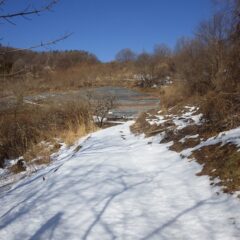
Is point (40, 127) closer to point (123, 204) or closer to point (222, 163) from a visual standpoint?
point (222, 163)

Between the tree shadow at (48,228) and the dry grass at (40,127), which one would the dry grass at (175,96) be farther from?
the tree shadow at (48,228)

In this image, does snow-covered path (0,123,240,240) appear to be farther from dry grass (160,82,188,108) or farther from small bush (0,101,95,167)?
dry grass (160,82,188,108)

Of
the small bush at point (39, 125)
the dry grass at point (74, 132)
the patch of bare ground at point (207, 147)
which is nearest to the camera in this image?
the patch of bare ground at point (207, 147)

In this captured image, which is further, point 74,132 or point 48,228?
point 74,132

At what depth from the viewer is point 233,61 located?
31.3 ft

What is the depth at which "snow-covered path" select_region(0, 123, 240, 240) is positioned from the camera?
4590 mm

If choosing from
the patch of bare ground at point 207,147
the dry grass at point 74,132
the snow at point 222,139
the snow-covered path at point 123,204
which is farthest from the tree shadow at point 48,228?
the dry grass at point 74,132

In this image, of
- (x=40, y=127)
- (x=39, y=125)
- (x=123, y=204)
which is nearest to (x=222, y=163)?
(x=123, y=204)

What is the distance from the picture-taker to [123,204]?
18.1ft

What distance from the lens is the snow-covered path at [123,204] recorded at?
4590 mm

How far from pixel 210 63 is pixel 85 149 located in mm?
11522

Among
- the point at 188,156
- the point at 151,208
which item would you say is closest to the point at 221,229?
the point at 151,208

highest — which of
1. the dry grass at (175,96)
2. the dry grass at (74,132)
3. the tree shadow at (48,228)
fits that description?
the dry grass at (175,96)

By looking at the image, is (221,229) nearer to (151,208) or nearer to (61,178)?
(151,208)
